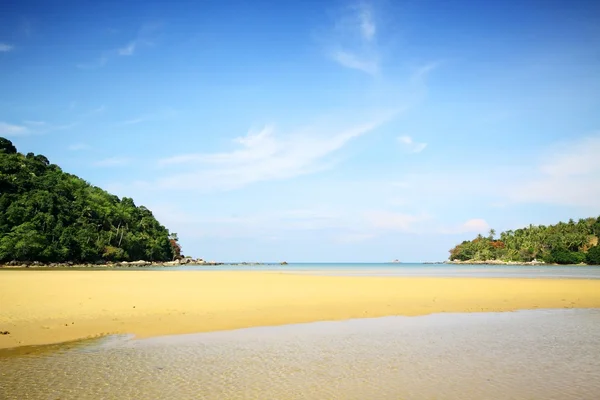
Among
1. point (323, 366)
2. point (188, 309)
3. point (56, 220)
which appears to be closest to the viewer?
point (323, 366)

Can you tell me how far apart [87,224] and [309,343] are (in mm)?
130281

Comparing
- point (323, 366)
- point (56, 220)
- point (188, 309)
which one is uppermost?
point (56, 220)

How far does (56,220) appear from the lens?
370 feet

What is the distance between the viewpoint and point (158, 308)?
763 inches

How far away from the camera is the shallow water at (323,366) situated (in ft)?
25.8

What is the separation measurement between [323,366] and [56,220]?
12231 cm

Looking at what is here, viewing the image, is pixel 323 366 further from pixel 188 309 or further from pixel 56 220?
pixel 56 220

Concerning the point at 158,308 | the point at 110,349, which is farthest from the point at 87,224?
the point at 110,349

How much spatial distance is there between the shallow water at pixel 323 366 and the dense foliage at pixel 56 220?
4062 inches

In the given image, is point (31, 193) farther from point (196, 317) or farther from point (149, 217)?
point (196, 317)

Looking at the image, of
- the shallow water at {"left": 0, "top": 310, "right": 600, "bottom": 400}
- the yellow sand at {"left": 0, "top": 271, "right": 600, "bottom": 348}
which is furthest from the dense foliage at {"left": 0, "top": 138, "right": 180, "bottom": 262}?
the shallow water at {"left": 0, "top": 310, "right": 600, "bottom": 400}

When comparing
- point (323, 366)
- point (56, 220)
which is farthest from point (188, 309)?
point (56, 220)

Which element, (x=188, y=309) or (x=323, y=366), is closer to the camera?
(x=323, y=366)

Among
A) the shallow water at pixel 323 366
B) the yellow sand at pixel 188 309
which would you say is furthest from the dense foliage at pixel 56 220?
the shallow water at pixel 323 366
